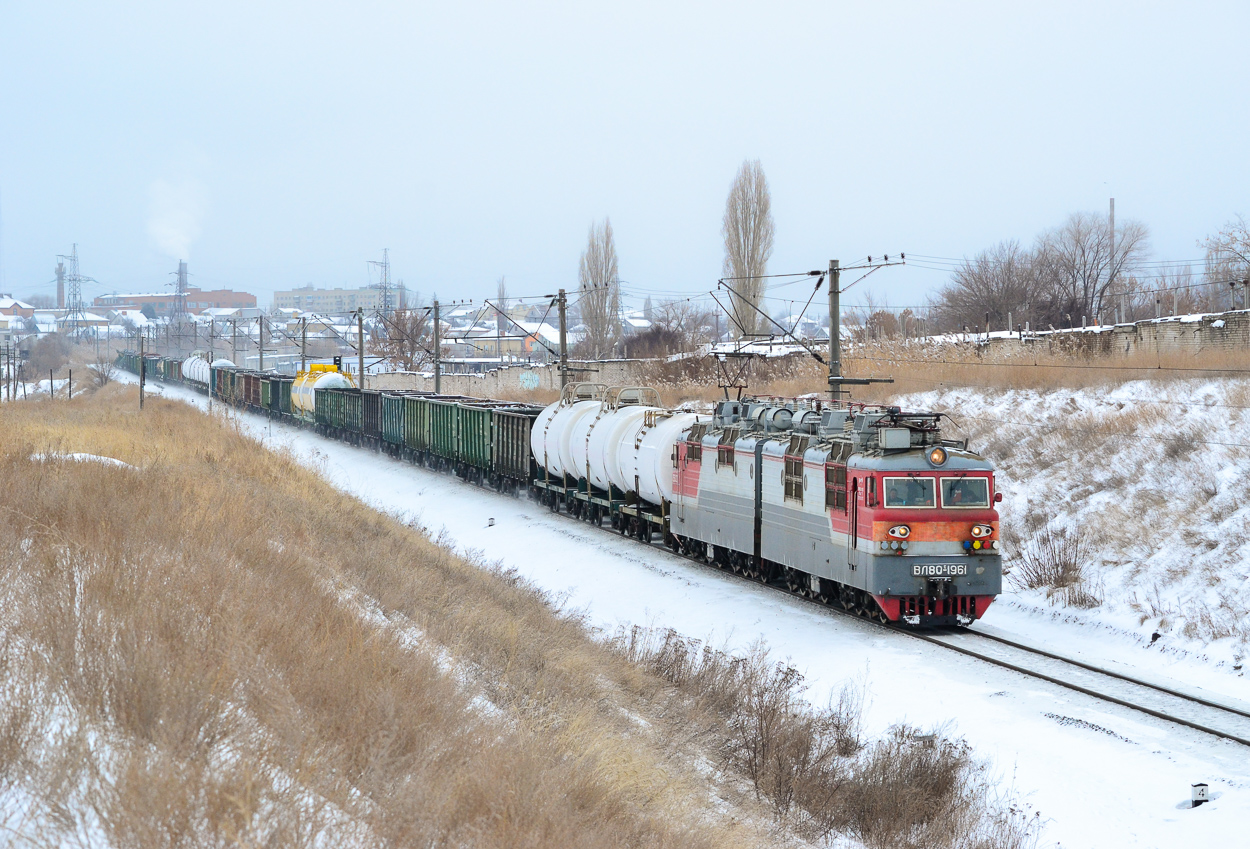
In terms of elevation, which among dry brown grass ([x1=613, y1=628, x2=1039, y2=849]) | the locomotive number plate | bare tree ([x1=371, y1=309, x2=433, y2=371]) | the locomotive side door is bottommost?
dry brown grass ([x1=613, y1=628, x2=1039, y2=849])

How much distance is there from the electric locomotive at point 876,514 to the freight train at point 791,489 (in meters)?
0.02

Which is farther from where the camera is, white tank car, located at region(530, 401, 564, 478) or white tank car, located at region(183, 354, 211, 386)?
white tank car, located at region(183, 354, 211, 386)

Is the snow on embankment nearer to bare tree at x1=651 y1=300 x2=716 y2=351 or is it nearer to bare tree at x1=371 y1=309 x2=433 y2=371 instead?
bare tree at x1=651 y1=300 x2=716 y2=351

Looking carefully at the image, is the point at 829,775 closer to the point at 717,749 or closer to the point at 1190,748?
the point at 717,749

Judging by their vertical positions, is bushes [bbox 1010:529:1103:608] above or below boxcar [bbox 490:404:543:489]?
below

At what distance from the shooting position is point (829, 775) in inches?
405

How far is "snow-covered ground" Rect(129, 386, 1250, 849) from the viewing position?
989 cm

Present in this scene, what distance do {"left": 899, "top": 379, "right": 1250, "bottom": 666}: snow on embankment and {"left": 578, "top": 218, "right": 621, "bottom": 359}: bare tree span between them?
177 feet

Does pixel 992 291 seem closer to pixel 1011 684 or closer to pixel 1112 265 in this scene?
pixel 1112 265

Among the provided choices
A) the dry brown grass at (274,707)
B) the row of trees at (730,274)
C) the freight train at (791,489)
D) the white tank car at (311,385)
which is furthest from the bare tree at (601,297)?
the dry brown grass at (274,707)

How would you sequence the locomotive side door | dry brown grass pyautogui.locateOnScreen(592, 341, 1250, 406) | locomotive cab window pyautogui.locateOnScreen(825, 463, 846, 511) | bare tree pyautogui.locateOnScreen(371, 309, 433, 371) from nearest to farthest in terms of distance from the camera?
the locomotive side door → locomotive cab window pyautogui.locateOnScreen(825, 463, 846, 511) → dry brown grass pyautogui.locateOnScreen(592, 341, 1250, 406) → bare tree pyautogui.locateOnScreen(371, 309, 433, 371)

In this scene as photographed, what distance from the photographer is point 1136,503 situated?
2108cm

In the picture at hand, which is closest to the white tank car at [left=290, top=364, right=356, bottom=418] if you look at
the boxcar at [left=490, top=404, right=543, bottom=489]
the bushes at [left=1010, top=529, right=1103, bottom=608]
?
the boxcar at [left=490, top=404, right=543, bottom=489]

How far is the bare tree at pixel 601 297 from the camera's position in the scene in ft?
267
